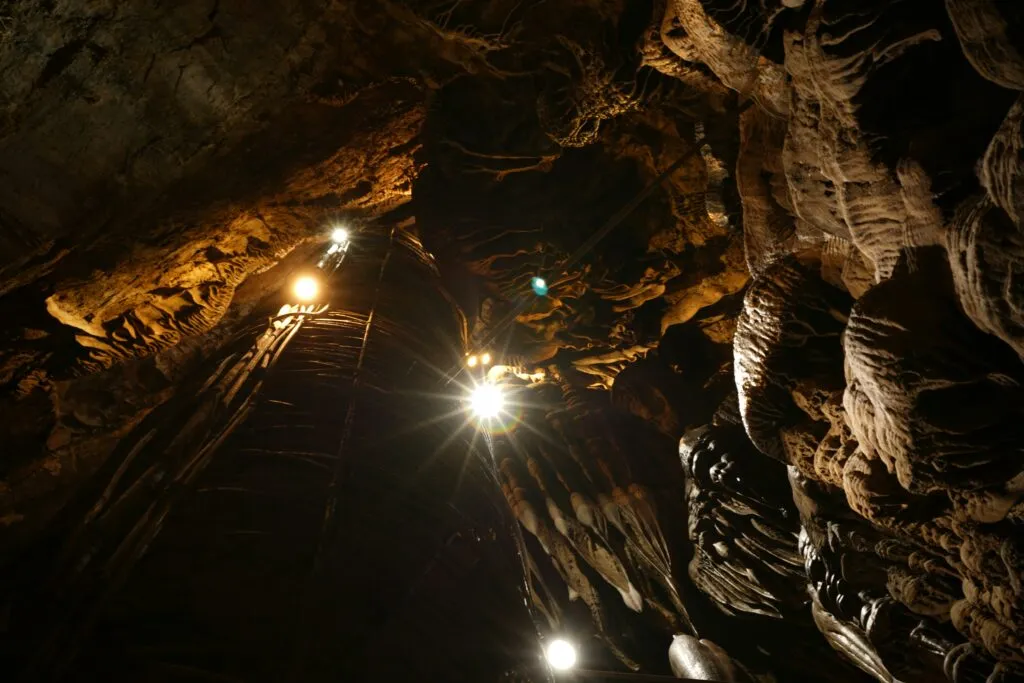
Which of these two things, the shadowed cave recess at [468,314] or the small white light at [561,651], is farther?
the small white light at [561,651]

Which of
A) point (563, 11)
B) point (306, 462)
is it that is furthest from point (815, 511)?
point (563, 11)

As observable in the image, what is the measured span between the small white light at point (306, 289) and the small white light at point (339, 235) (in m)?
1.29

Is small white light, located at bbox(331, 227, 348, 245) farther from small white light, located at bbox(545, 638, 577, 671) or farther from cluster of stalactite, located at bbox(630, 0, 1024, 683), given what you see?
small white light, located at bbox(545, 638, 577, 671)

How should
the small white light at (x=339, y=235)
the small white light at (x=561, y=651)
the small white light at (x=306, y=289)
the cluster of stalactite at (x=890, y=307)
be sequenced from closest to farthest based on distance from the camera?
the cluster of stalactite at (x=890, y=307) < the small white light at (x=306, y=289) < the small white light at (x=561, y=651) < the small white light at (x=339, y=235)

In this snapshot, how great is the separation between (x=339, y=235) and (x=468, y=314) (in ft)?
6.67

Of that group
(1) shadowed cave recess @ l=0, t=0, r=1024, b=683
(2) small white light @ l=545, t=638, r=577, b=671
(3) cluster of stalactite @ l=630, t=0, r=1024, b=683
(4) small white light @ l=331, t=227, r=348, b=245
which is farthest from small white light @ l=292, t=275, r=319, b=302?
(2) small white light @ l=545, t=638, r=577, b=671

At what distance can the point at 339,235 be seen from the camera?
6191mm

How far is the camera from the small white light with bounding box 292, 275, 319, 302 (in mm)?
4831

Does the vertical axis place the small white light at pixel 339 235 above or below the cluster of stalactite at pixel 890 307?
above

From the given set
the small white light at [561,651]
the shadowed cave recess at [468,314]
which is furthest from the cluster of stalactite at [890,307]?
the small white light at [561,651]

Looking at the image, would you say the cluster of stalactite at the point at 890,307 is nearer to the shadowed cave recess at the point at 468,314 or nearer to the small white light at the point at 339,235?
the shadowed cave recess at the point at 468,314

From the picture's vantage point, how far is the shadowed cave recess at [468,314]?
2451mm

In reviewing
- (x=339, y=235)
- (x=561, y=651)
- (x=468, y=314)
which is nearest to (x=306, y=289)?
(x=339, y=235)

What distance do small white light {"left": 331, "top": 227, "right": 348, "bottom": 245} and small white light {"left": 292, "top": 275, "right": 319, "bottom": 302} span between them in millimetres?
1290
